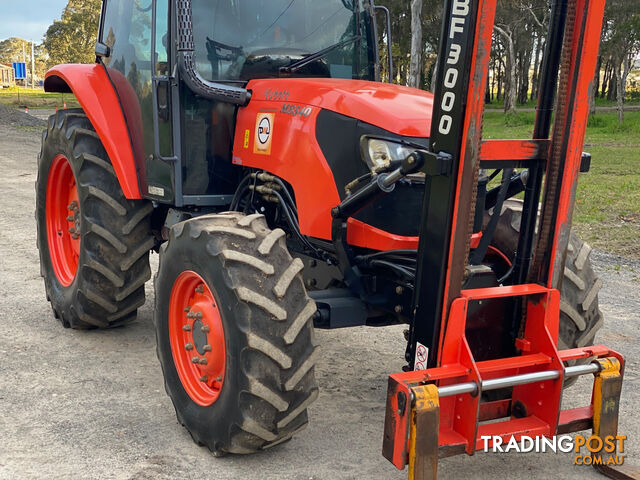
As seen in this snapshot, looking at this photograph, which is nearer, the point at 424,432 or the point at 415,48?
the point at 424,432

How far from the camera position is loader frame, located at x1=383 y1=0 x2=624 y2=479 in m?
3.05

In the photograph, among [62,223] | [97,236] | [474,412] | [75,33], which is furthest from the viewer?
[75,33]

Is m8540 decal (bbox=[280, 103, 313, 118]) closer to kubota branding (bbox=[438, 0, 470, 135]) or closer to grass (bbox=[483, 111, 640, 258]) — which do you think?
kubota branding (bbox=[438, 0, 470, 135])

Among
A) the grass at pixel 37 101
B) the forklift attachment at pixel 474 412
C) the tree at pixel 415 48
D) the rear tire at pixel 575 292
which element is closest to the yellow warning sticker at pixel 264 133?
the rear tire at pixel 575 292

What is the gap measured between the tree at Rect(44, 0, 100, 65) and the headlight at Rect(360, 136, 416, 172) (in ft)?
209

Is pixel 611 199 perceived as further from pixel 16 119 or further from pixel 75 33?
pixel 75 33

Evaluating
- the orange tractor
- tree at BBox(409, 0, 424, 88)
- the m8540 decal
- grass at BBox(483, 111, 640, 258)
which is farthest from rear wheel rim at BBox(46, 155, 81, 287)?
tree at BBox(409, 0, 424, 88)

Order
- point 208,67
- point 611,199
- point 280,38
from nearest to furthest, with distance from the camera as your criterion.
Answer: point 208,67, point 280,38, point 611,199

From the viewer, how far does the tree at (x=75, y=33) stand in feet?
208

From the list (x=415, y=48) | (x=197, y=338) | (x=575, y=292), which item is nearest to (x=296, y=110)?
(x=197, y=338)

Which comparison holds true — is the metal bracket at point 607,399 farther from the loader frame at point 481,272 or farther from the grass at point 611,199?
the grass at point 611,199

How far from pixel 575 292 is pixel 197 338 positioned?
200cm

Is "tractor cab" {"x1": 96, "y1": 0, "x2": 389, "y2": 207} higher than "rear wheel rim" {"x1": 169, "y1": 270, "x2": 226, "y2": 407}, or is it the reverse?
"tractor cab" {"x1": 96, "y1": 0, "x2": 389, "y2": 207}

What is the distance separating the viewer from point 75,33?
6406 centimetres
